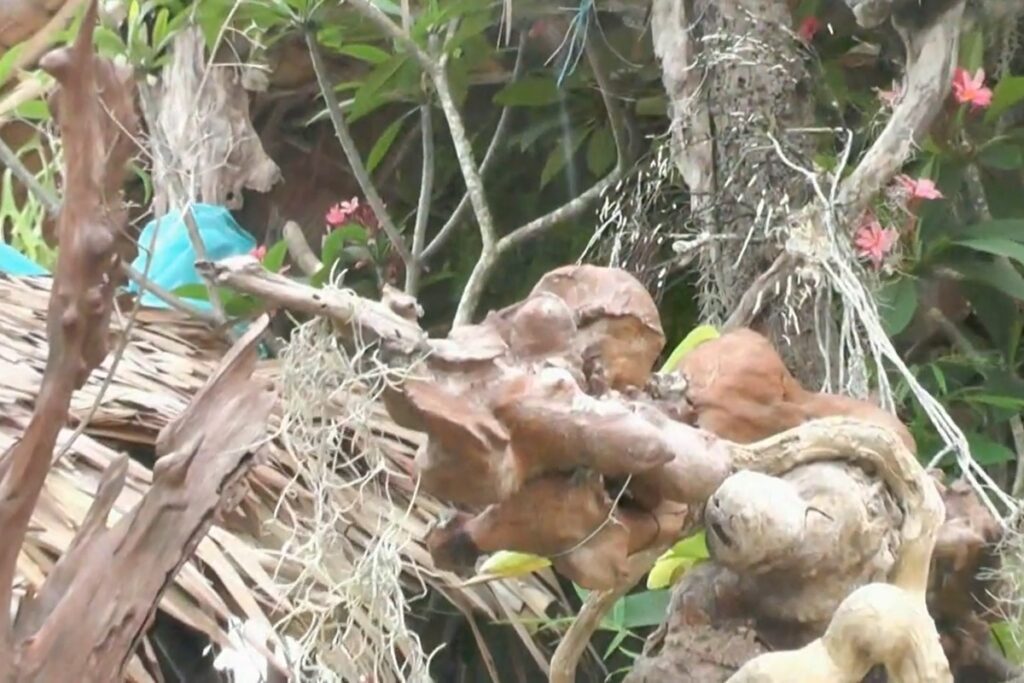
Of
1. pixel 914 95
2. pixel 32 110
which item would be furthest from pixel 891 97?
pixel 32 110

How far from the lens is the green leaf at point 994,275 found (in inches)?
48.6

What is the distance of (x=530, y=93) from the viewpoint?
1.50 metres

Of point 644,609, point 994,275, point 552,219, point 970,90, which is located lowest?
point 644,609

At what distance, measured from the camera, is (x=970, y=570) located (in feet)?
2.73

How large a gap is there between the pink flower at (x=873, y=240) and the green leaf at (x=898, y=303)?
16cm

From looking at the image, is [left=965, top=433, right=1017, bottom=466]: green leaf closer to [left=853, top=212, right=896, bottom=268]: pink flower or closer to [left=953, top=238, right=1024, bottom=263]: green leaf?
[left=953, top=238, right=1024, bottom=263]: green leaf

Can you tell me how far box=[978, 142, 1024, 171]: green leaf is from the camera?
4.08ft

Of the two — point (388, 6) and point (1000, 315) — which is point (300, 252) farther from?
point (1000, 315)

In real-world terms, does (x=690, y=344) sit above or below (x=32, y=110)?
below

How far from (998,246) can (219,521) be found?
2.50 ft

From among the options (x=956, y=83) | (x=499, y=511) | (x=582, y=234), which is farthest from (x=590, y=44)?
(x=499, y=511)

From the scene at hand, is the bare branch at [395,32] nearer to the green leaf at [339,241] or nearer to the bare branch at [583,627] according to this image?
the green leaf at [339,241]

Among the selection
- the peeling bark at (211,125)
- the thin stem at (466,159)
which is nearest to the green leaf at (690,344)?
the thin stem at (466,159)

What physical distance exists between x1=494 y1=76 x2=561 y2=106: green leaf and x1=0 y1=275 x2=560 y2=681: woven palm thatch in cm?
44
